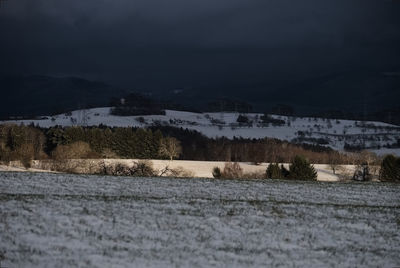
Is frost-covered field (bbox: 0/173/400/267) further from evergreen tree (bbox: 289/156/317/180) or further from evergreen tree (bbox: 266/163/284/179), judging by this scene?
evergreen tree (bbox: 266/163/284/179)

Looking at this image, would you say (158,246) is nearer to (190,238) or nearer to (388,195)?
(190,238)

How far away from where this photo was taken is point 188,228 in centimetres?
2061

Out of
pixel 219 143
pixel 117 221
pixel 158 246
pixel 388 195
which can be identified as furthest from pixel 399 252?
pixel 219 143

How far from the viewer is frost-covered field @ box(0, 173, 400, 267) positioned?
16.9 metres

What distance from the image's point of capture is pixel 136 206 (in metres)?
24.2

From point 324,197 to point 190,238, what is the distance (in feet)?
48.2

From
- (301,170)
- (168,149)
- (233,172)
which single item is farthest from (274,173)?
(168,149)

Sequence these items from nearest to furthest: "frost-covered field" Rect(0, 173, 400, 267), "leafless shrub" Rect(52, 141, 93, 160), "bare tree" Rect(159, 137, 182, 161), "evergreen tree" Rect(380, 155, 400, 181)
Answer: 1. "frost-covered field" Rect(0, 173, 400, 267)
2. "evergreen tree" Rect(380, 155, 400, 181)
3. "leafless shrub" Rect(52, 141, 93, 160)
4. "bare tree" Rect(159, 137, 182, 161)

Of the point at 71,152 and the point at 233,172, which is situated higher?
the point at 71,152

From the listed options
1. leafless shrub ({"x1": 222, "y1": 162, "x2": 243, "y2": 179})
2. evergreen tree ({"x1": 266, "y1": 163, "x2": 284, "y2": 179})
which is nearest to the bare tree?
leafless shrub ({"x1": 222, "y1": 162, "x2": 243, "y2": 179})

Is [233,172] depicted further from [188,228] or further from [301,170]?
[188,228]

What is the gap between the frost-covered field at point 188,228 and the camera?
16.9 meters

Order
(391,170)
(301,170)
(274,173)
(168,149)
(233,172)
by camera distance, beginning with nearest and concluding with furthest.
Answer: (301,170) < (274,173) < (391,170) < (233,172) < (168,149)

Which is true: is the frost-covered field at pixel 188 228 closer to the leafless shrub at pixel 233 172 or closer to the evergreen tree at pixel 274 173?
the evergreen tree at pixel 274 173
